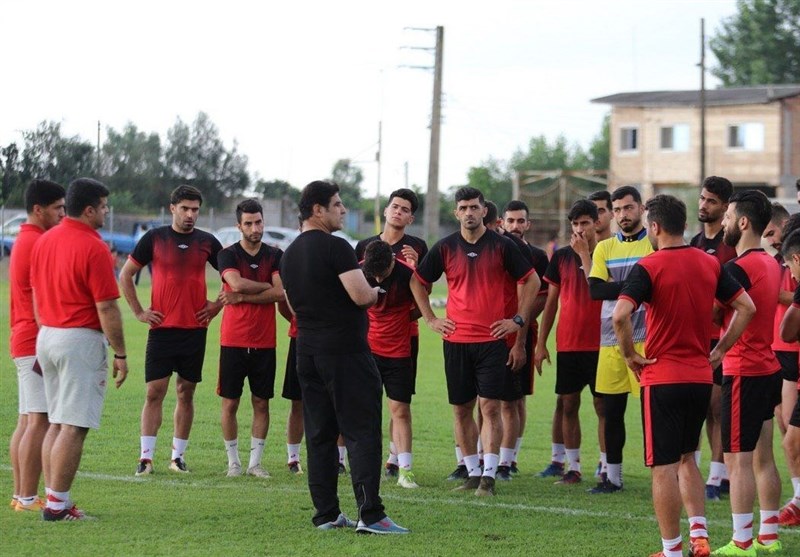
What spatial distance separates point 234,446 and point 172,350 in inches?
40.1

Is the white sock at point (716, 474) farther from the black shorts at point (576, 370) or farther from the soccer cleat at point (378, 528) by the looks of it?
the soccer cleat at point (378, 528)

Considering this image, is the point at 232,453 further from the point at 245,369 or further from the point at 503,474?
the point at 503,474

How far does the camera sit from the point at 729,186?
9.82 meters

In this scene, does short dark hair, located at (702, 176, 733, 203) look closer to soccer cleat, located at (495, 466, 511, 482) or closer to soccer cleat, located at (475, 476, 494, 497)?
soccer cleat, located at (475, 476, 494, 497)

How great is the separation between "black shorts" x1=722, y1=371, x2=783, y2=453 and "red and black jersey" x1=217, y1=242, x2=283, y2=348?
4.47m

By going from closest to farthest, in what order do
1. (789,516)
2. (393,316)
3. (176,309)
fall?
1. (789,516)
2. (393,316)
3. (176,309)

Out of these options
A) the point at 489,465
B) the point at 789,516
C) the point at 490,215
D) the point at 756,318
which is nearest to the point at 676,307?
the point at 756,318

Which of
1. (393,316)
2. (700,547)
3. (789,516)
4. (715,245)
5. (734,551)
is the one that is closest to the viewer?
(700,547)

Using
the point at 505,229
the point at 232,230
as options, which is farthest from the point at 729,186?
the point at 232,230

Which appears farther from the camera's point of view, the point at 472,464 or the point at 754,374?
the point at 472,464

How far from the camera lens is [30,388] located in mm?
8844

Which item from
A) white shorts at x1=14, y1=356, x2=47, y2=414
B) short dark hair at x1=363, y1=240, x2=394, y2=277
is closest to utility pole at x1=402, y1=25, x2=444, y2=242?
short dark hair at x1=363, y1=240, x2=394, y2=277

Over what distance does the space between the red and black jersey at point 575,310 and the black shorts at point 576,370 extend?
2.2 inches

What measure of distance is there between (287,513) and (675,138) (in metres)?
60.3
